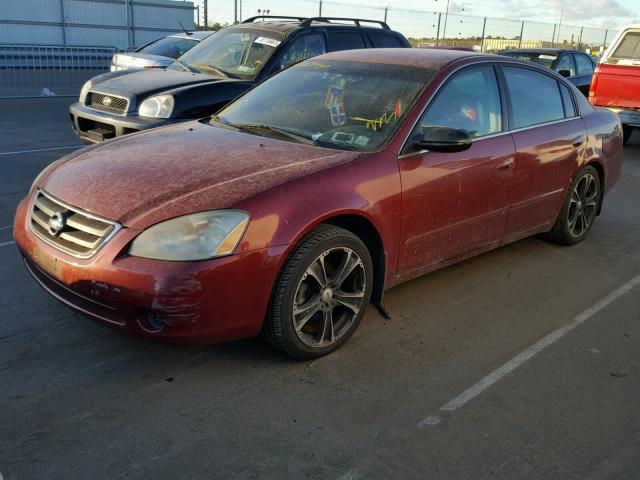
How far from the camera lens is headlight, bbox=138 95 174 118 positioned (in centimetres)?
677

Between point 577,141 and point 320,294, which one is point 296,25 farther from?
point 320,294

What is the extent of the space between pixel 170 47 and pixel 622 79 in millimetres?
8450

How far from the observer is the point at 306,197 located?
3445mm

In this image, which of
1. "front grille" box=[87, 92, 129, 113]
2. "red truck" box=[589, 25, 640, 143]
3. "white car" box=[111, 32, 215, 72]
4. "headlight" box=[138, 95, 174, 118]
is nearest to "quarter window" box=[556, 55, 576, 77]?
"red truck" box=[589, 25, 640, 143]

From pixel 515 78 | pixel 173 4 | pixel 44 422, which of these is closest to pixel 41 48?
pixel 173 4

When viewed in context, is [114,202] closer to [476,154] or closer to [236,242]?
[236,242]

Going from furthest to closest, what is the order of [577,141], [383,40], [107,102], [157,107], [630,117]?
[630,117], [383,40], [107,102], [157,107], [577,141]

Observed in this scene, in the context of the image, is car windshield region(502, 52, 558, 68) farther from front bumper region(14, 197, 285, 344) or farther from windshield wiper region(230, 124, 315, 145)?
front bumper region(14, 197, 285, 344)

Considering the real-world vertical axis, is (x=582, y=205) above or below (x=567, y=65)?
below

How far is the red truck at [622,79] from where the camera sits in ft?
36.7

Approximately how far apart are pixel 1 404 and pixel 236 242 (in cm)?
129

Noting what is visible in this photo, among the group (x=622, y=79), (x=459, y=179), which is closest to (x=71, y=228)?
(x=459, y=179)

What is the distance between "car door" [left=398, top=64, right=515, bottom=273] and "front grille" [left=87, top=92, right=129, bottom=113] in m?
3.79

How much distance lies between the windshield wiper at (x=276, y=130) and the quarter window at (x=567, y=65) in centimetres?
1098
